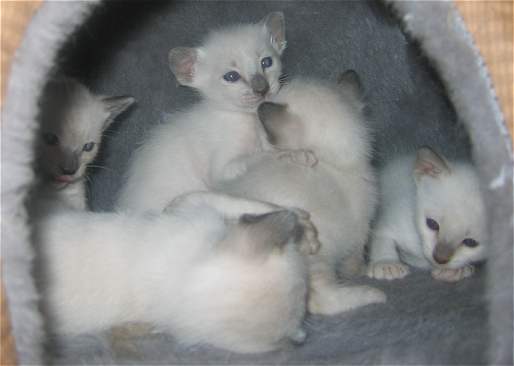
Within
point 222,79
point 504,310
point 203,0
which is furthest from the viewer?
point 203,0

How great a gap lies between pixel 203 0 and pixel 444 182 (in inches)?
57.1

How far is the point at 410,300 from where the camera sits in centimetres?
211

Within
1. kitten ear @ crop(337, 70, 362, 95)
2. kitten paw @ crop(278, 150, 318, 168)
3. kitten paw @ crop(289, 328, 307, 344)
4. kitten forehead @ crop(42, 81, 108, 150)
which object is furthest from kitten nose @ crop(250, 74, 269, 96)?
kitten paw @ crop(289, 328, 307, 344)

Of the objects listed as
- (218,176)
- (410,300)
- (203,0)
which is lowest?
(410,300)

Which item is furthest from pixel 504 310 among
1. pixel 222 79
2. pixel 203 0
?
pixel 203 0

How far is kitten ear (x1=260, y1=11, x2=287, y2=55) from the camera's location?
9.46ft

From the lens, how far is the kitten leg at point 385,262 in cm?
238

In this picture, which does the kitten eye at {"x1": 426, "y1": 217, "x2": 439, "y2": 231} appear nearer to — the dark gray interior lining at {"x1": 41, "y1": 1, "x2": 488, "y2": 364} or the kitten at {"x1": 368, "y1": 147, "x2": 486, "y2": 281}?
the kitten at {"x1": 368, "y1": 147, "x2": 486, "y2": 281}

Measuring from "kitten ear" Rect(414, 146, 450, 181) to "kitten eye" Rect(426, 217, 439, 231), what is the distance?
7.4 inches

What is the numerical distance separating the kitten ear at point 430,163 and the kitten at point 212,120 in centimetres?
66

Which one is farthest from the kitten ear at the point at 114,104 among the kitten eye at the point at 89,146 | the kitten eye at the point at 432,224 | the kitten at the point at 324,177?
the kitten eye at the point at 432,224

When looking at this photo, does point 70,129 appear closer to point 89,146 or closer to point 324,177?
point 89,146

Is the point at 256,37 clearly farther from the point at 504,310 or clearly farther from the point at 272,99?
the point at 504,310

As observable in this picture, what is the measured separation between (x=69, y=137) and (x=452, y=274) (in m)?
1.53
